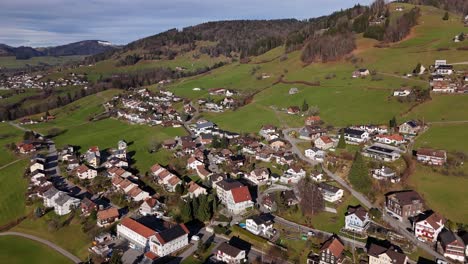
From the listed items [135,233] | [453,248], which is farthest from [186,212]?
[453,248]

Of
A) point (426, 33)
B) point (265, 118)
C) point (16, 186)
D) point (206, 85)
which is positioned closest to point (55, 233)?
point (16, 186)

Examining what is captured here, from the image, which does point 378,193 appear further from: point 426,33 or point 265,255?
point 426,33

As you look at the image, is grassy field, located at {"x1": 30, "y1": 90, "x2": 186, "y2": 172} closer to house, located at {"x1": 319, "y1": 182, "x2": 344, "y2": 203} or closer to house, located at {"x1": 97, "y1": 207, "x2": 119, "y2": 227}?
house, located at {"x1": 97, "y1": 207, "x2": 119, "y2": 227}

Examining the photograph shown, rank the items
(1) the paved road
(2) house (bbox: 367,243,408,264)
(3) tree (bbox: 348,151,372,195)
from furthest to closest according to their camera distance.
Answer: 1. (3) tree (bbox: 348,151,372,195)
2. (1) the paved road
3. (2) house (bbox: 367,243,408,264)

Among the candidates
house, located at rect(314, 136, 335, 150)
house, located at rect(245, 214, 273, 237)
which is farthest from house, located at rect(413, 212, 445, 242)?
house, located at rect(314, 136, 335, 150)

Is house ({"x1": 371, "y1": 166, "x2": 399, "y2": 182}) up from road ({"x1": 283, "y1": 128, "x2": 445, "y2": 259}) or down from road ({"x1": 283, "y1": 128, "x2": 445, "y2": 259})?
up

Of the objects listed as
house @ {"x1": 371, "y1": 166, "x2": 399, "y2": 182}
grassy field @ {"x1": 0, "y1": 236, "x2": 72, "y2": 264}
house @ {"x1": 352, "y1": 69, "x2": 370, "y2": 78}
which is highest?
house @ {"x1": 352, "y1": 69, "x2": 370, "y2": 78}

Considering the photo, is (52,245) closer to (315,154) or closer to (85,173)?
(85,173)
